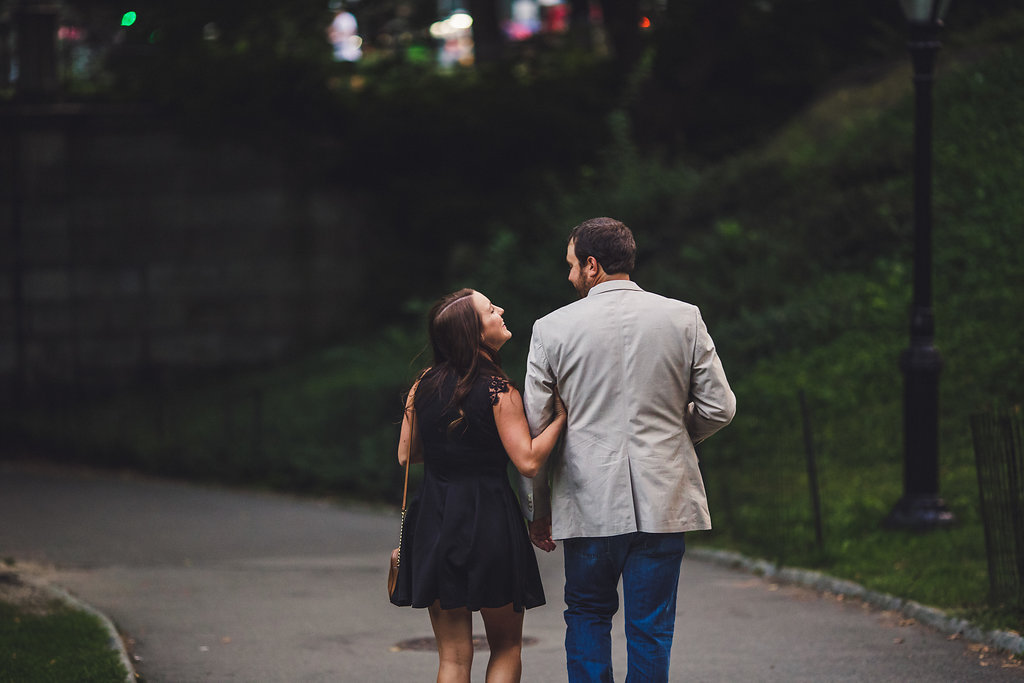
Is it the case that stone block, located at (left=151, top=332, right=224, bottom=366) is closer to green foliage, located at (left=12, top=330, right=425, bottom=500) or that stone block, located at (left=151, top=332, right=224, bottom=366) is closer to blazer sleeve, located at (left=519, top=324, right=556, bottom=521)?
green foliage, located at (left=12, top=330, right=425, bottom=500)

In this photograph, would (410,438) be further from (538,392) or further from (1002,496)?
(1002,496)

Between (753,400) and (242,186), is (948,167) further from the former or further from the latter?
(242,186)

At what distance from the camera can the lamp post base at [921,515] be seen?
9.67 metres

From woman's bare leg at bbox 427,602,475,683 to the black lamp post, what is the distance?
5.45 meters

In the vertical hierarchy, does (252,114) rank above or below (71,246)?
above

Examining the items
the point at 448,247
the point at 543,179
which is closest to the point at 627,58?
the point at 543,179

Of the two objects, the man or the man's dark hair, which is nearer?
the man

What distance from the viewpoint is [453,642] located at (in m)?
5.07

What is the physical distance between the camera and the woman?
496 centimetres

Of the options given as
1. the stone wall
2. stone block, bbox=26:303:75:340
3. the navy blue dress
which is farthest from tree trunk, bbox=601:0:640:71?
the navy blue dress

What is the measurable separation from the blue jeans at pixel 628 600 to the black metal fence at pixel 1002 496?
9.66 ft

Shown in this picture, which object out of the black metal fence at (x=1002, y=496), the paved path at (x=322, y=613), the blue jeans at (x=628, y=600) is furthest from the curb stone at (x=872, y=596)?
the blue jeans at (x=628, y=600)

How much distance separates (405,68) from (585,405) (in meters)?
19.0

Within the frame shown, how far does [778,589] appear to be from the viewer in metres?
9.12
